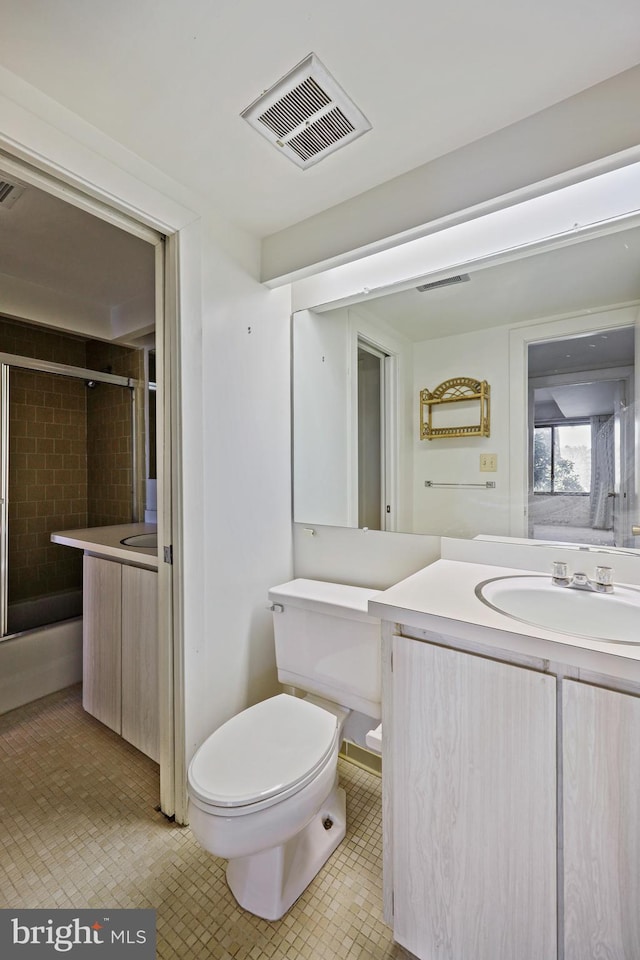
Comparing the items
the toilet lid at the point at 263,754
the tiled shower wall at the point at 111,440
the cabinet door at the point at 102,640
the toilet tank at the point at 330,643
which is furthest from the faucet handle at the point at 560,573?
the tiled shower wall at the point at 111,440

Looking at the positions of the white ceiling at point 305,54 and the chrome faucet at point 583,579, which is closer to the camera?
the white ceiling at point 305,54

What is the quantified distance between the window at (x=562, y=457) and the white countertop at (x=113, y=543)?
1.44 meters

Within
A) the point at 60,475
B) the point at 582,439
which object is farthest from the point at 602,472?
the point at 60,475

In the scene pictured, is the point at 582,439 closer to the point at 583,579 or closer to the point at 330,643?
the point at 583,579

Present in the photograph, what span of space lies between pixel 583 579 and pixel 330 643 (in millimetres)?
843

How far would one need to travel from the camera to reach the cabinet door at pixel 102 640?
183 cm

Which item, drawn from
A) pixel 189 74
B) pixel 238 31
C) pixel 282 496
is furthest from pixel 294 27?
pixel 282 496

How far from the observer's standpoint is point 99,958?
3.32 feet

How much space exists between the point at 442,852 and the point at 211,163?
2.03 m

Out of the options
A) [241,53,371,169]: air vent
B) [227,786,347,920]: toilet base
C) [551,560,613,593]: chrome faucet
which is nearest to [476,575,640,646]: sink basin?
[551,560,613,593]: chrome faucet

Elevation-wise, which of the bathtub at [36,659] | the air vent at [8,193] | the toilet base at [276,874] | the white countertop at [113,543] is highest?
the air vent at [8,193]

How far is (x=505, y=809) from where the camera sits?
2.93 ft

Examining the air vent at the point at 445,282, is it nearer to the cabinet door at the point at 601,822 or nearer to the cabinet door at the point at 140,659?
the cabinet door at the point at 601,822

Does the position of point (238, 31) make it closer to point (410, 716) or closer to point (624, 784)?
point (410, 716)
